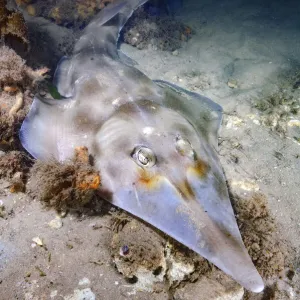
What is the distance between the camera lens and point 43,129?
4.39 meters

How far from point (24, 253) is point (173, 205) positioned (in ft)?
5.92

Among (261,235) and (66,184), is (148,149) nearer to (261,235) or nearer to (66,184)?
(66,184)

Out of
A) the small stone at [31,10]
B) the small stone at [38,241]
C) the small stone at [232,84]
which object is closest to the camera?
the small stone at [38,241]

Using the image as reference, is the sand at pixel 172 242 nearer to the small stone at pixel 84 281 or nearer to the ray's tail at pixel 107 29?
the small stone at pixel 84 281

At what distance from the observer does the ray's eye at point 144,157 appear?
3455mm

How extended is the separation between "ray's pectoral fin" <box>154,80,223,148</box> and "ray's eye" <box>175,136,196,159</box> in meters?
0.87

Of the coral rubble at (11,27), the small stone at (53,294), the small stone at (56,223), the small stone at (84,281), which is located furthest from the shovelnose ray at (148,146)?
the small stone at (53,294)

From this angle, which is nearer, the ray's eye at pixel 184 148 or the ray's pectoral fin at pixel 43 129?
the ray's eye at pixel 184 148

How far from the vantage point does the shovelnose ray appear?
2.92m

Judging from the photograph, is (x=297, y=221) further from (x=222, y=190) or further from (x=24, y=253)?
(x=24, y=253)

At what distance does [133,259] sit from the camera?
125 inches

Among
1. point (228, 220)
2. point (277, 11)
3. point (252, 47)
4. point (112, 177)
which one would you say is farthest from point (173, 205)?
point (277, 11)

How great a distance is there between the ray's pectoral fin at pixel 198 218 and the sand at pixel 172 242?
0.44 m

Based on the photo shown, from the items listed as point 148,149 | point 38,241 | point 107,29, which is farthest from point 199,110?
point 107,29
